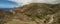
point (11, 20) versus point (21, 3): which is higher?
point (21, 3)

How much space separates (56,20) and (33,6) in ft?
0.95

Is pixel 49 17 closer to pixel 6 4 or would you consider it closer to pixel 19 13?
pixel 19 13

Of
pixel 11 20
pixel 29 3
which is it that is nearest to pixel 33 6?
pixel 29 3

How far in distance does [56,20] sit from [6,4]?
55 cm

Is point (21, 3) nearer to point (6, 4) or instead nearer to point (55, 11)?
point (6, 4)

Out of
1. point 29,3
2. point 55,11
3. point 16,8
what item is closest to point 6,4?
point 16,8

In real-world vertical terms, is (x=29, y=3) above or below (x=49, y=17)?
above

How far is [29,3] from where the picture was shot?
147 centimetres

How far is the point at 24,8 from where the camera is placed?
1.45 m

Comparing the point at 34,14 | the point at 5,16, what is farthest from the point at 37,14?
the point at 5,16

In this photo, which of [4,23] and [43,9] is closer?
[4,23]

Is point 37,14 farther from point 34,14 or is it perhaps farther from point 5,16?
point 5,16

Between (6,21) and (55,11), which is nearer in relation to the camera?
(6,21)

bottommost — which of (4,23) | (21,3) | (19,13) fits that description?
(4,23)
